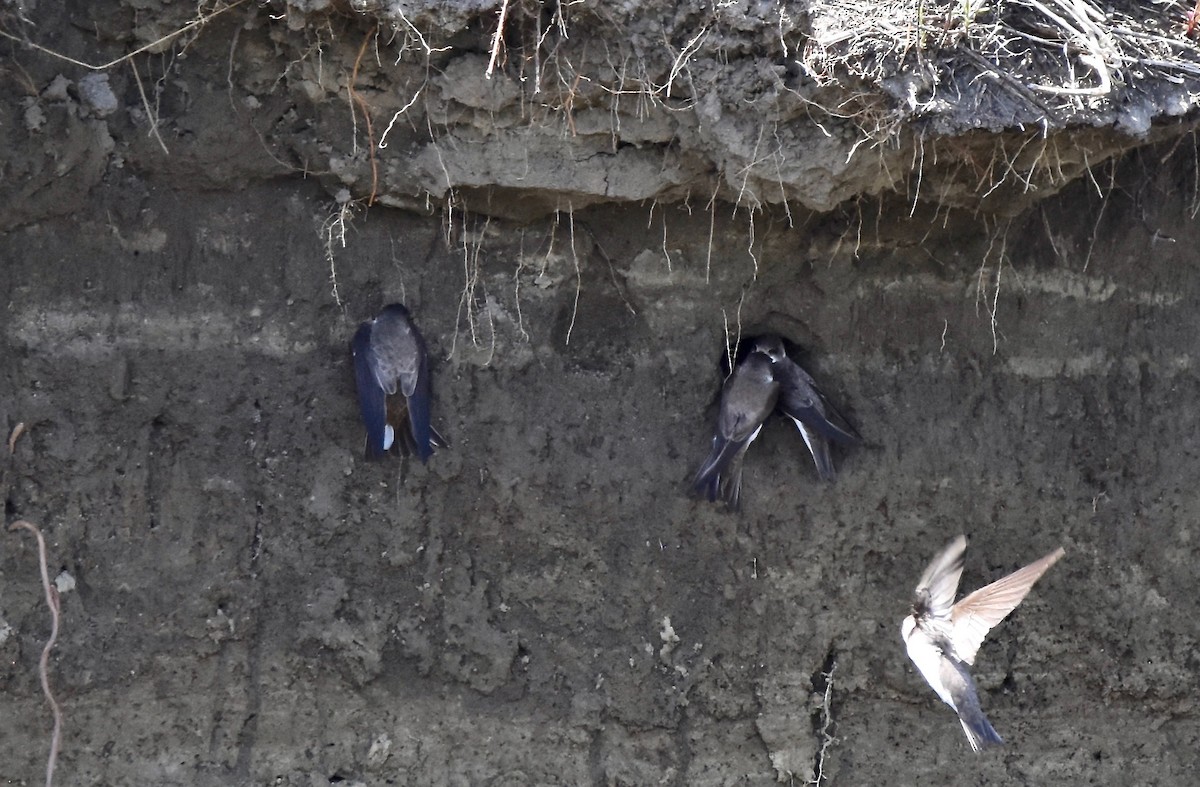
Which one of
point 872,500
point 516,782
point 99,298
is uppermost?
point 99,298

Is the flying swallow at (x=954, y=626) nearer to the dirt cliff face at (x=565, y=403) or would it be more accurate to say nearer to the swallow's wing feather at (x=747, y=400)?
the dirt cliff face at (x=565, y=403)

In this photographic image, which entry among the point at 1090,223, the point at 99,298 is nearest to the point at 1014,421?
the point at 1090,223

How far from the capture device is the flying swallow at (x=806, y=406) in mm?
3771

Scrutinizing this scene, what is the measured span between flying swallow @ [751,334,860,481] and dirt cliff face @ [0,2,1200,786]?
0.07 metres

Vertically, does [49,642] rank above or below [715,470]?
below

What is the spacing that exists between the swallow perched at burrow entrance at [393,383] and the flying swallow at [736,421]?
0.77m

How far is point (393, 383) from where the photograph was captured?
139 inches

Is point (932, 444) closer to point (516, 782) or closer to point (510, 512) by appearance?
point (510, 512)

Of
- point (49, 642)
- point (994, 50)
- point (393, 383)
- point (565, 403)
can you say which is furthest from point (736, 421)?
point (49, 642)

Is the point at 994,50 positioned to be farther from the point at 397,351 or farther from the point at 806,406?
the point at 397,351

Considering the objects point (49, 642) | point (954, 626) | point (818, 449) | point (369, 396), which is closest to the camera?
point (49, 642)

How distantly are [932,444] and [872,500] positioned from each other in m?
0.25

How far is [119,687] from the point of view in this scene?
345 centimetres

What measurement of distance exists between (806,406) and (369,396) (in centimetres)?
125
